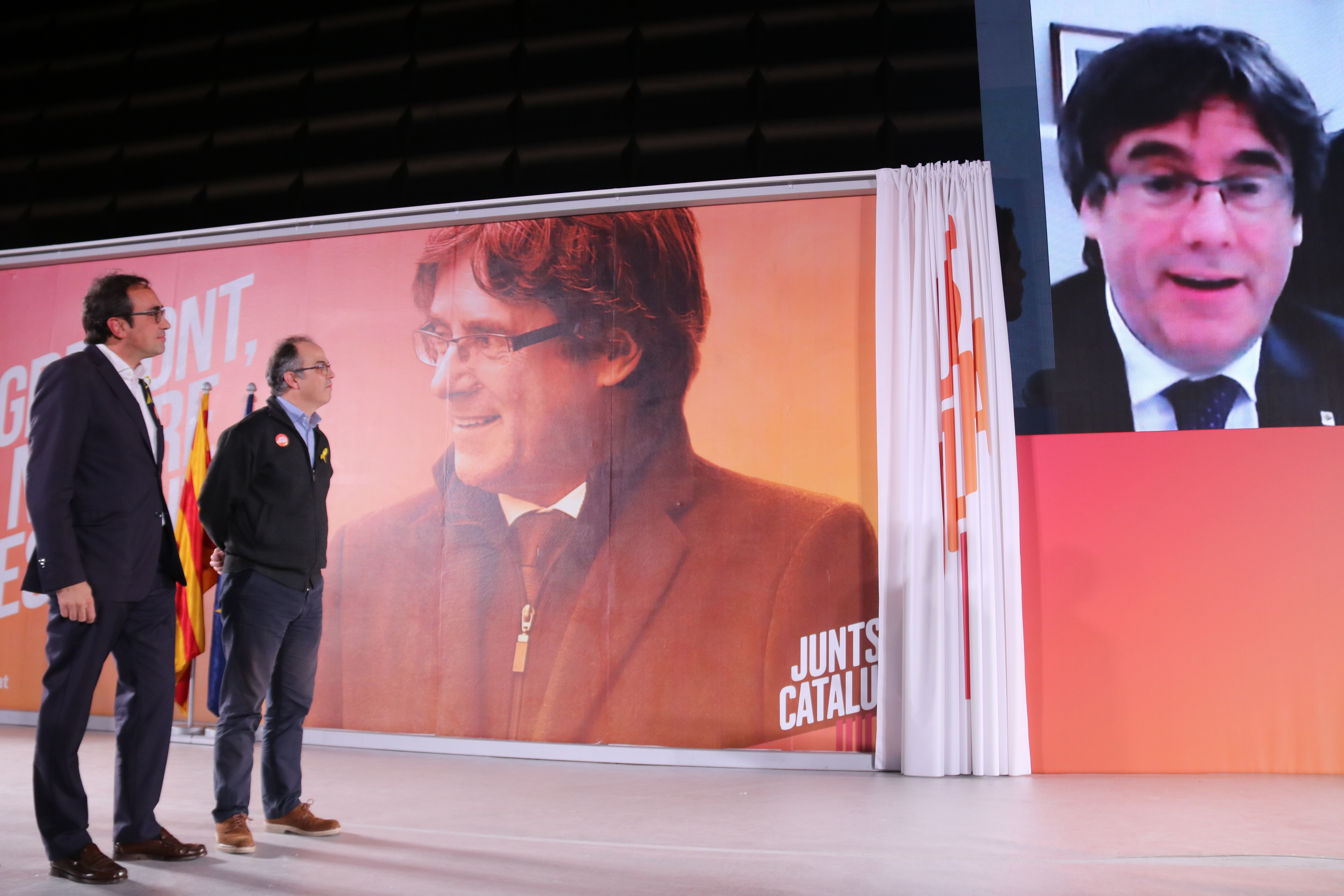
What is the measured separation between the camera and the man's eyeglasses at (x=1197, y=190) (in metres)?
3.94

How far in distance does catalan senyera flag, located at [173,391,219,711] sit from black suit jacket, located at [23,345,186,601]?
6.50 feet

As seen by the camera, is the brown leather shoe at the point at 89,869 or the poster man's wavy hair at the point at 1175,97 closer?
the brown leather shoe at the point at 89,869

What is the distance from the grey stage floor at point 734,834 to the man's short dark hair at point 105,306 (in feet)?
4.30

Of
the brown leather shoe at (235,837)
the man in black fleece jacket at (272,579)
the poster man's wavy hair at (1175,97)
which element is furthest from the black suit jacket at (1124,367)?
the brown leather shoe at (235,837)

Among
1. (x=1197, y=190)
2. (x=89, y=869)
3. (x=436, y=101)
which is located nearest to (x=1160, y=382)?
(x=1197, y=190)

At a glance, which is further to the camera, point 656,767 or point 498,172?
point 498,172

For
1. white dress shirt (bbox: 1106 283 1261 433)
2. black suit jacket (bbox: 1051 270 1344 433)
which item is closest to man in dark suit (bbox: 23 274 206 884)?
black suit jacket (bbox: 1051 270 1344 433)

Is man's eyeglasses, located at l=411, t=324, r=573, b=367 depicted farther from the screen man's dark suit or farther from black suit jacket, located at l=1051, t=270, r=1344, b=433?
black suit jacket, located at l=1051, t=270, r=1344, b=433

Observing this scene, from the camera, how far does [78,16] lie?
527cm

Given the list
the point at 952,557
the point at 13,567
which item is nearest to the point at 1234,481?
the point at 952,557

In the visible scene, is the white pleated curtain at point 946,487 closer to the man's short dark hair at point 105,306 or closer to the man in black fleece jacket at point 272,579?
the man in black fleece jacket at point 272,579

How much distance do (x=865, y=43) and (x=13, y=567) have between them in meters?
5.15

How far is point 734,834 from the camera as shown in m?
2.59

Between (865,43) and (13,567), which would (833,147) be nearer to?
(865,43)
